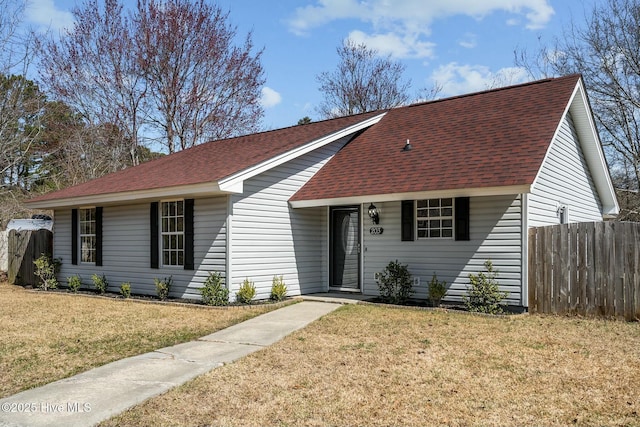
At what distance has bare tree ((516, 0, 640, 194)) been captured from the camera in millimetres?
20594

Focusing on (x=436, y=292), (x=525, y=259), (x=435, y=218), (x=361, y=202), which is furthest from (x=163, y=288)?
(x=525, y=259)

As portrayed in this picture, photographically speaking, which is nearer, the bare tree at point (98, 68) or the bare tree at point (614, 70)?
the bare tree at point (614, 70)

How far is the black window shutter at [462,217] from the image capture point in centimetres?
1039

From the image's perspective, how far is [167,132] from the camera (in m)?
25.1

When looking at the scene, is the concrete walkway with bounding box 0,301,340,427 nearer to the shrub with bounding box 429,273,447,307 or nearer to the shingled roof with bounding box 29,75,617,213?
the shrub with bounding box 429,273,447,307

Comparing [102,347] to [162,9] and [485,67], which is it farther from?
[485,67]

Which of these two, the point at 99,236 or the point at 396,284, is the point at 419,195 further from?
the point at 99,236

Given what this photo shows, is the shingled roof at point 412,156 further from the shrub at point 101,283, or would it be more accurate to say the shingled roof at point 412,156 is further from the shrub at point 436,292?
the shrub at point 101,283

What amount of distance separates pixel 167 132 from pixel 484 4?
51.2 ft

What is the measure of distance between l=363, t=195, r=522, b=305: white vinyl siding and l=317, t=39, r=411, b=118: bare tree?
2177 cm

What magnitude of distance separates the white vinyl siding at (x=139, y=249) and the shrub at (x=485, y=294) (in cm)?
518

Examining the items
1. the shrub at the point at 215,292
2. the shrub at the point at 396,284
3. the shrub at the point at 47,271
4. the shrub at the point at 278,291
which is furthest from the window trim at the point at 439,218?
the shrub at the point at 47,271

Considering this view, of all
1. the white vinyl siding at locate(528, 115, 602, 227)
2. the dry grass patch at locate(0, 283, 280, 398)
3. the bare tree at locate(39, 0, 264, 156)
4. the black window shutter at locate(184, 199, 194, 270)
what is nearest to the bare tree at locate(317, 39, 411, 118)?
the bare tree at locate(39, 0, 264, 156)

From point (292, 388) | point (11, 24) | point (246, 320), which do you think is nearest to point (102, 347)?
point (246, 320)
